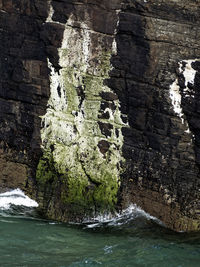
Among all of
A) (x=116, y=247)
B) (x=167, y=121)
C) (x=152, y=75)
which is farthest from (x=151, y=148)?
(x=116, y=247)

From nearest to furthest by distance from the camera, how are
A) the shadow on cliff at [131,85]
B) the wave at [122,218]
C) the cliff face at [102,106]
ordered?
the cliff face at [102,106] < the shadow on cliff at [131,85] < the wave at [122,218]

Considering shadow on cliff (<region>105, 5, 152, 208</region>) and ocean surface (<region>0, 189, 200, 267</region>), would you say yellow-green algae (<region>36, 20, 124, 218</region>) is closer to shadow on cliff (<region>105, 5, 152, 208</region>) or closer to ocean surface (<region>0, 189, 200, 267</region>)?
shadow on cliff (<region>105, 5, 152, 208</region>)

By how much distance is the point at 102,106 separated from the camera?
13.5m

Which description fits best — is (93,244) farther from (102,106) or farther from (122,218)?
(102,106)

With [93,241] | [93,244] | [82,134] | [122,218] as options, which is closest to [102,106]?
[82,134]

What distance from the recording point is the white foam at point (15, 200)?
1415cm

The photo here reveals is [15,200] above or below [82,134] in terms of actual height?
below

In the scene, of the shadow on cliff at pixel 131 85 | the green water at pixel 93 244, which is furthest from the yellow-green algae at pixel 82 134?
the green water at pixel 93 244

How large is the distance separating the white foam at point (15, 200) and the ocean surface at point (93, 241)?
2cm

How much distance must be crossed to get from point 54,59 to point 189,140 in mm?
3831

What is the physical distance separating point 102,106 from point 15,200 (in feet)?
10.9

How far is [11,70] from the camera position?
14.2 metres

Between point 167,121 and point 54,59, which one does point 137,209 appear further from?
point 54,59

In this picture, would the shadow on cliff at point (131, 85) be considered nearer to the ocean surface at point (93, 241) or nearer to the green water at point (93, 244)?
the ocean surface at point (93, 241)
